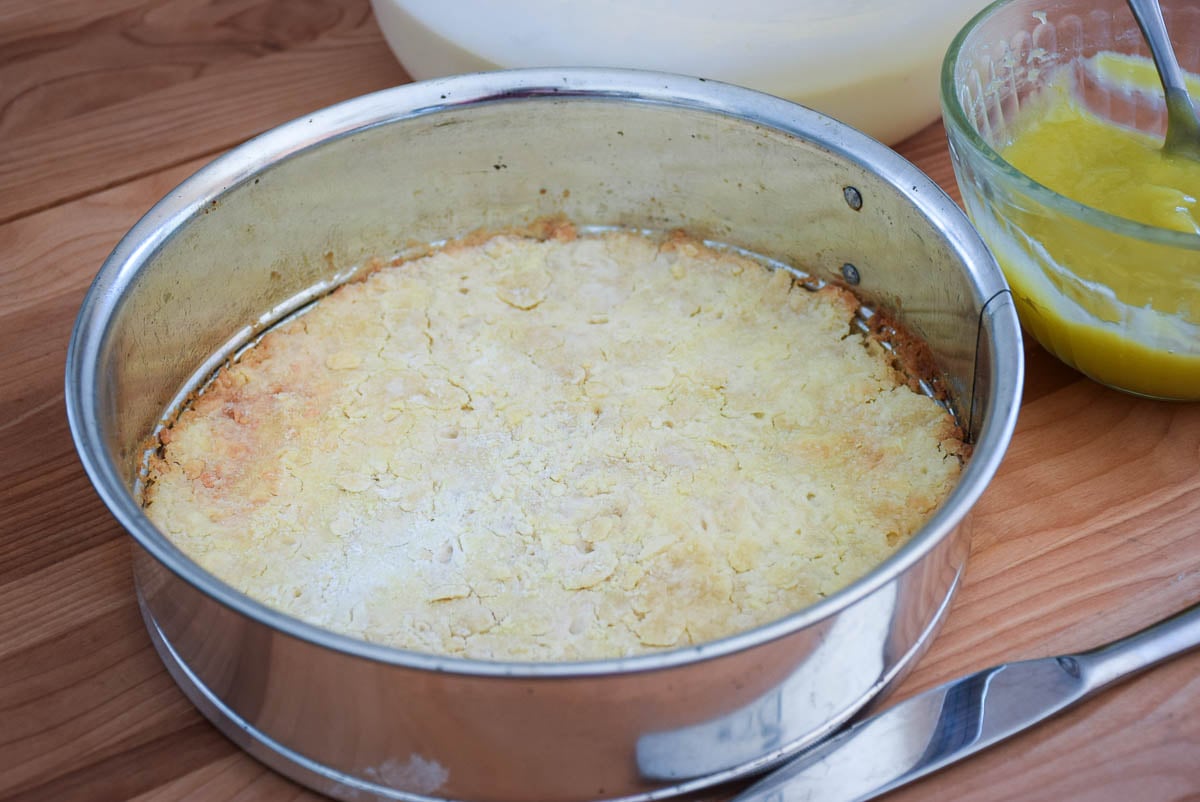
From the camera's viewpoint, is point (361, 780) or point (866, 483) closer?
point (361, 780)

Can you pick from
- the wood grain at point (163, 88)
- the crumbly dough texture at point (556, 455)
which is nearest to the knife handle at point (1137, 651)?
the crumbly dough texture at point (556, 455)

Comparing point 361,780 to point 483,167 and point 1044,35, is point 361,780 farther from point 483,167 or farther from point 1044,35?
point 1044,35

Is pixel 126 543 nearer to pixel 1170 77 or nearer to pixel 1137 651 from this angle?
pixel 1137 651

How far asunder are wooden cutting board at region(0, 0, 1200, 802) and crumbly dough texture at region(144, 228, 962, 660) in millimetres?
71

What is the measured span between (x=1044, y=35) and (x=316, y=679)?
2.64 ft

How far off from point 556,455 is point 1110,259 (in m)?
0.42

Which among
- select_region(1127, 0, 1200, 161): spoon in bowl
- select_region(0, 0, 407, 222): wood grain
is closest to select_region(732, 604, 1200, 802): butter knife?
select_region(1127, 0, 1200, 161): spoon in bowl

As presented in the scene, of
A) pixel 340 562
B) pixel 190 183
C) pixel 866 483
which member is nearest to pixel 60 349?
pixel 190 183

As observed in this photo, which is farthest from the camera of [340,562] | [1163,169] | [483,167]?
[483,167]

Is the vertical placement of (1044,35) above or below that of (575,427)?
above

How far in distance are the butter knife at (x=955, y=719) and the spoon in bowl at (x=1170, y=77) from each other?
38 cm

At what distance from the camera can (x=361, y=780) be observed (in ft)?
2.22

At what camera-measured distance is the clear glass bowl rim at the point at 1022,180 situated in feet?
2.54

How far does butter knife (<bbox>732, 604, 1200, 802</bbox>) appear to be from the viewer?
664 millimetres
